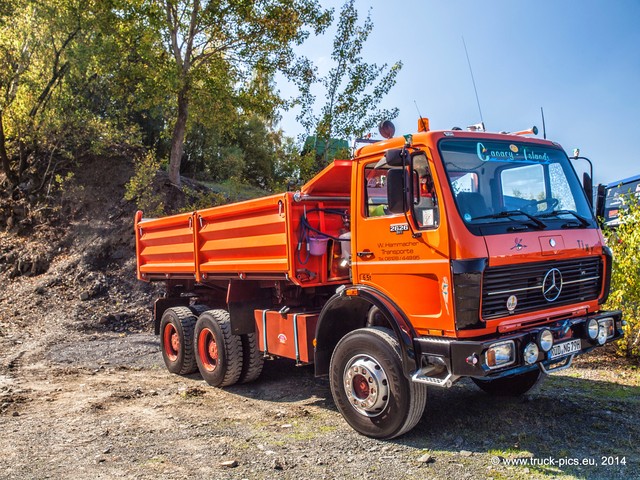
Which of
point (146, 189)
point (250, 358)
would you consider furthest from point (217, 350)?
point (146, 189)

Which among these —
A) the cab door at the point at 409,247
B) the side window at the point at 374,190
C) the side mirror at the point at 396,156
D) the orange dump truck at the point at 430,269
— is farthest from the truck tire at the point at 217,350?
the side mirror at the point at 396,156

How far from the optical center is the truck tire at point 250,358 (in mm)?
7270

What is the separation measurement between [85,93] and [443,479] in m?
16.5

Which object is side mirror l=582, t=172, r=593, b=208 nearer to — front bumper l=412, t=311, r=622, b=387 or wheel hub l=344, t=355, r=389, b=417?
front bumper l=412, t=311, r=622, b=387

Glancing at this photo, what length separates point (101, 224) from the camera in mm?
16578

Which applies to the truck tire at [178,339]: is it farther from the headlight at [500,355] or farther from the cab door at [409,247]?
the headlight at [500,355]

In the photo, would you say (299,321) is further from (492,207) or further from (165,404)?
(492,207)

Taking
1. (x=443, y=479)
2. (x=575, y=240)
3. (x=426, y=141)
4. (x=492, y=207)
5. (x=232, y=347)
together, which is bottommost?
(x=443, y=479)

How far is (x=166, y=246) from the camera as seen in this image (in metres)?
8.75

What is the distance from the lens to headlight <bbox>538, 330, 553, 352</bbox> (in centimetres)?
468

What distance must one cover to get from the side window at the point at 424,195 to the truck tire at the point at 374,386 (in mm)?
1058

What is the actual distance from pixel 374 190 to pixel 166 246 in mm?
4420

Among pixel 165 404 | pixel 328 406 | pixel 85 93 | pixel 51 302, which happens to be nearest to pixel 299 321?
pixel 328 406

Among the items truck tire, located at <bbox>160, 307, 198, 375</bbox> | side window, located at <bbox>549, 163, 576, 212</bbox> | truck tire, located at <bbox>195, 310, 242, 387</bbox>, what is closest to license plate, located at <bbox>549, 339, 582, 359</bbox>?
side window, located at <bbox>549, 163, 576, 212</bbox>
